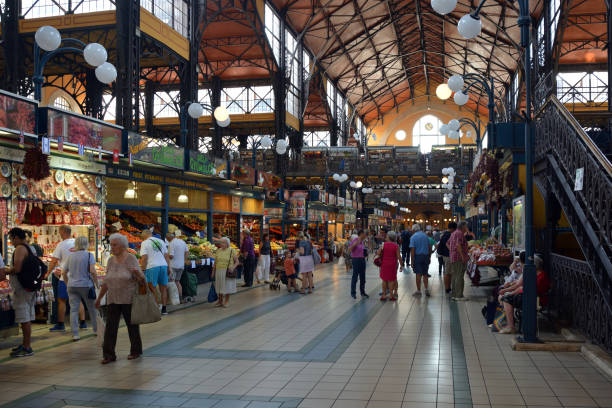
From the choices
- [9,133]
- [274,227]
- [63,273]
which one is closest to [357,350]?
[63,273]

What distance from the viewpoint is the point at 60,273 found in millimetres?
8766

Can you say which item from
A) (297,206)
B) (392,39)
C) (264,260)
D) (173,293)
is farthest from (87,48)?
(392,39)

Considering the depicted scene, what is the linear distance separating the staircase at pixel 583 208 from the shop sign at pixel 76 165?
28.8 feet

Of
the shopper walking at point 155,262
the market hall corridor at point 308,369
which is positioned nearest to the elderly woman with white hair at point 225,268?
the shopper walking at point 155,262

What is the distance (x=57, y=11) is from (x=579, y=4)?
20.5 metres

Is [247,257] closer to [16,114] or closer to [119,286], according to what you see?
[16,114]

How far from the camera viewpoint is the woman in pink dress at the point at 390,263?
38.1 ft

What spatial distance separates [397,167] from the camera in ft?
108

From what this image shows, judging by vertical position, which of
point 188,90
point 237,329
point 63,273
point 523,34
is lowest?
point 237,329

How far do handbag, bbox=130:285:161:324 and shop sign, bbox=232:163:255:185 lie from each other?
12166mm

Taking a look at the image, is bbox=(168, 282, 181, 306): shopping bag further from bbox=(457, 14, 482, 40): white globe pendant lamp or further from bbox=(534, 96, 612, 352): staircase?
bbox=(457, 14, 482, 40): white globe pendant lamp

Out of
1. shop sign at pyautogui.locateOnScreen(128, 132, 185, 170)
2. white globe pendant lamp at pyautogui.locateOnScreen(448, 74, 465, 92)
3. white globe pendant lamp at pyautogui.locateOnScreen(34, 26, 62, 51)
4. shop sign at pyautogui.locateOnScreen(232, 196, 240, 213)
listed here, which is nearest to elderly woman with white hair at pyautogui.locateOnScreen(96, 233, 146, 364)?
white globe pendant lamp at pyautogui.locateOnScreen(34, 26, 62, 51)

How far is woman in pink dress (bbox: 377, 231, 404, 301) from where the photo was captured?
458 inches

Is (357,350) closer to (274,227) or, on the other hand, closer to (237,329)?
(237,329)
